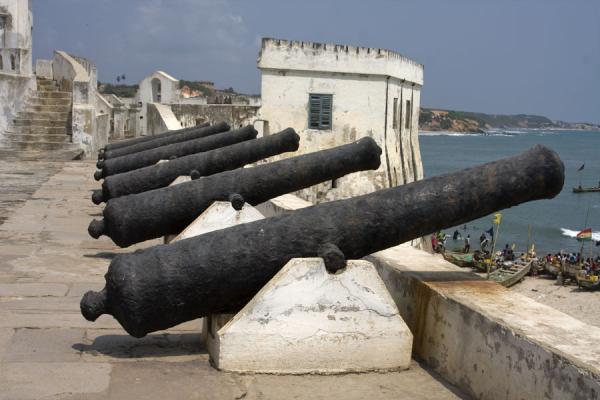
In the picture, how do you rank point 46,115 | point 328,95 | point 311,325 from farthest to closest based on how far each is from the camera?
1. point 328,95
2. point 46,115
3. point 311,325

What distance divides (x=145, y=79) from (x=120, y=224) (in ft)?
107

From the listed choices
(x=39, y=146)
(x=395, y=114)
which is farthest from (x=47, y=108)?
(x=395, y=114)

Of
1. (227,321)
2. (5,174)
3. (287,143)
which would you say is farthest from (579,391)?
(5,174)

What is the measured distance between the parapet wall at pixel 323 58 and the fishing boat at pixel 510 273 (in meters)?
13.0

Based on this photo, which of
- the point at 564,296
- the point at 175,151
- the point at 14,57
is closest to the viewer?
the point at 175,151

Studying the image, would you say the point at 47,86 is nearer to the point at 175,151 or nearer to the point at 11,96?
the point at 11,96

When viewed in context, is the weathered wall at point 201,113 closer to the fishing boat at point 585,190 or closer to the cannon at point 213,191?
the cannon at point 213,191

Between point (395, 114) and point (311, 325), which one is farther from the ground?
point (395, 114)

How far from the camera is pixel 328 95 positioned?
27797mm

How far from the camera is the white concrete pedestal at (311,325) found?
4113 millimetres

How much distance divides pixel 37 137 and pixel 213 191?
54.7ft

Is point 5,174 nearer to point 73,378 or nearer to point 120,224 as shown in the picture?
point 120,224

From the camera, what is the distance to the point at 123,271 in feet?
13.4

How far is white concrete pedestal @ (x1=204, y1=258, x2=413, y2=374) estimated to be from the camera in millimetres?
4113
